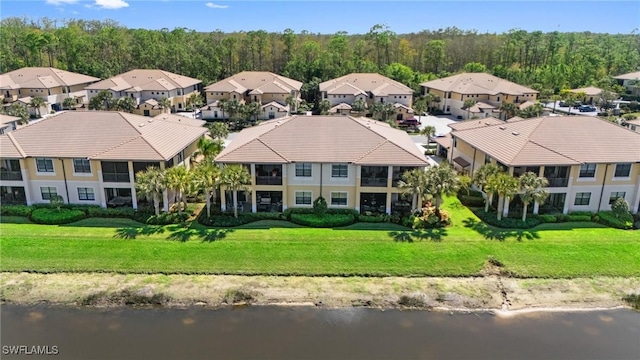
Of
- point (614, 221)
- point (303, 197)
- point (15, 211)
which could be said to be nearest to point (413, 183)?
point (303, 197)

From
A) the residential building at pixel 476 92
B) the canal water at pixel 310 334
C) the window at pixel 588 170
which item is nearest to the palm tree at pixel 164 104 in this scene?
the residential building at pixel 476 92

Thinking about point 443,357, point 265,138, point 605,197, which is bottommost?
point 443,357

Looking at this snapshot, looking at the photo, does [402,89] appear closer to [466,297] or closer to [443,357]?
[466,297]

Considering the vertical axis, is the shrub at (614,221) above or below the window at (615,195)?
below

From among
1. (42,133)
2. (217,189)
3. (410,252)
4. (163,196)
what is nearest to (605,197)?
(410,252)

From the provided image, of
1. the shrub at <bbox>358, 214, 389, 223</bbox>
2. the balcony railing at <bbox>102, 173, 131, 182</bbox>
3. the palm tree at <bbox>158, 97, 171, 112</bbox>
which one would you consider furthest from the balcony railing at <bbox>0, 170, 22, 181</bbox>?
the palm tree at <bbox>158, 97, 171, 112</bbox>

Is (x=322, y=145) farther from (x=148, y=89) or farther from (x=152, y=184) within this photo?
(x=148, y=89)

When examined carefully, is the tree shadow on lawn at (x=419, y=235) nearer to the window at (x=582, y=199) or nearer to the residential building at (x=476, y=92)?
the window at (x=582, y=199)
